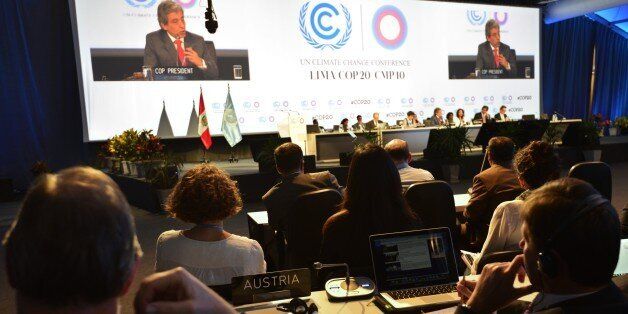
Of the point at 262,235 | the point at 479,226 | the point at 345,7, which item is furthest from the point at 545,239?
the point at 345,7

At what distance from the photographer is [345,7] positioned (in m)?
9.96

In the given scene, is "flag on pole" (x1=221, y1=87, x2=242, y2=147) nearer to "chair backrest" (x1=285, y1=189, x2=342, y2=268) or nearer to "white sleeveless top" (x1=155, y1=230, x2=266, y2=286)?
"chair backrest" (x1=285, y1=189, x2=342, y2=268)

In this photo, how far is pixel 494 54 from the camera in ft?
38.0

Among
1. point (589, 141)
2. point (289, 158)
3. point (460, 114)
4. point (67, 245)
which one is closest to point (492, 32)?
point (460, 114)

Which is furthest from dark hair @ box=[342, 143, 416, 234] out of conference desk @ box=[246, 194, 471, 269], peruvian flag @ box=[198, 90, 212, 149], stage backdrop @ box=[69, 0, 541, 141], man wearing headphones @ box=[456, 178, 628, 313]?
stage backdrop @ box=[69, 0, 541, 141]

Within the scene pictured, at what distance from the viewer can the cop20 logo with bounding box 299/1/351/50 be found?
9.65 metres

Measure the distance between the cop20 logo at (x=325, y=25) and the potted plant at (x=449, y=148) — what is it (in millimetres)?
3398

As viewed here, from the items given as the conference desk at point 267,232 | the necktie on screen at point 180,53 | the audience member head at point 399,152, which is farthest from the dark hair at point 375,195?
the necktie on screen at point 180,53

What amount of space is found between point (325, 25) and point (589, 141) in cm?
610

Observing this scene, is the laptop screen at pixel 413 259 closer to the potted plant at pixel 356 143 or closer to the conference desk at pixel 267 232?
the conference desk at pixel 267 232

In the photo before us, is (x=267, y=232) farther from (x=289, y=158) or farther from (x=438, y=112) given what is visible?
(x=438, y=112)

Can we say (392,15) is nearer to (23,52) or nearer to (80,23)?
(80,23)

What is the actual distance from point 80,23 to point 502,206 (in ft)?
26.8

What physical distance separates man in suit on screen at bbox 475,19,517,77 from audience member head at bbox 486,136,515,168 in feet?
30.3
